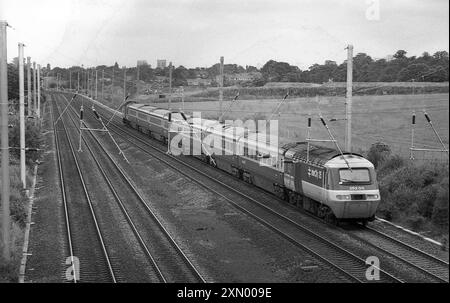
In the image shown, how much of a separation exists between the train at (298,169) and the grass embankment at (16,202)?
10.2 meters

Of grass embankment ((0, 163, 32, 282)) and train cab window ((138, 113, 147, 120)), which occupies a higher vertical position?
train cab window ((138, 113, 147, 120))

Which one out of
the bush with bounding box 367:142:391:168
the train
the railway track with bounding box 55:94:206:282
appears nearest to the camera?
the railway track with bounding box 55:94:206:282

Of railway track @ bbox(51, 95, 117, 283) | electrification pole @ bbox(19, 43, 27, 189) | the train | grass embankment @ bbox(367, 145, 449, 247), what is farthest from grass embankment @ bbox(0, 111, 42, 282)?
grass embankment @ bbox(367, 145, 449, 247)

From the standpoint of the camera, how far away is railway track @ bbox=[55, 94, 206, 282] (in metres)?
15.2

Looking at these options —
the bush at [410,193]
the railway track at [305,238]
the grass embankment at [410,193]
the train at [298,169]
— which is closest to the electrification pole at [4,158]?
the railway track at [305,238]

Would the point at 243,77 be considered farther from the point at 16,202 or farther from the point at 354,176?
the point at 354,176

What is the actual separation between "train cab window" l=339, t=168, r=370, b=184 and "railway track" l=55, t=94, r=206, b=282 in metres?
6.10

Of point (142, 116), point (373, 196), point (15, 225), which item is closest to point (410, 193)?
point (373, 196)

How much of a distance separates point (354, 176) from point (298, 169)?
3346 mm

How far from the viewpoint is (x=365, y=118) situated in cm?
5153

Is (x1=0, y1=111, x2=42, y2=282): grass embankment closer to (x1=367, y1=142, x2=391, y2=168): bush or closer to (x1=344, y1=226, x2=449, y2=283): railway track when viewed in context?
(x1=344, y1=226, x2=449, y2=283): railway track

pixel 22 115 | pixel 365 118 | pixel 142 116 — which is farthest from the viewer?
pixel 142 116

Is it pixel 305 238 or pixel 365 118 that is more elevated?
pixel 365 118
